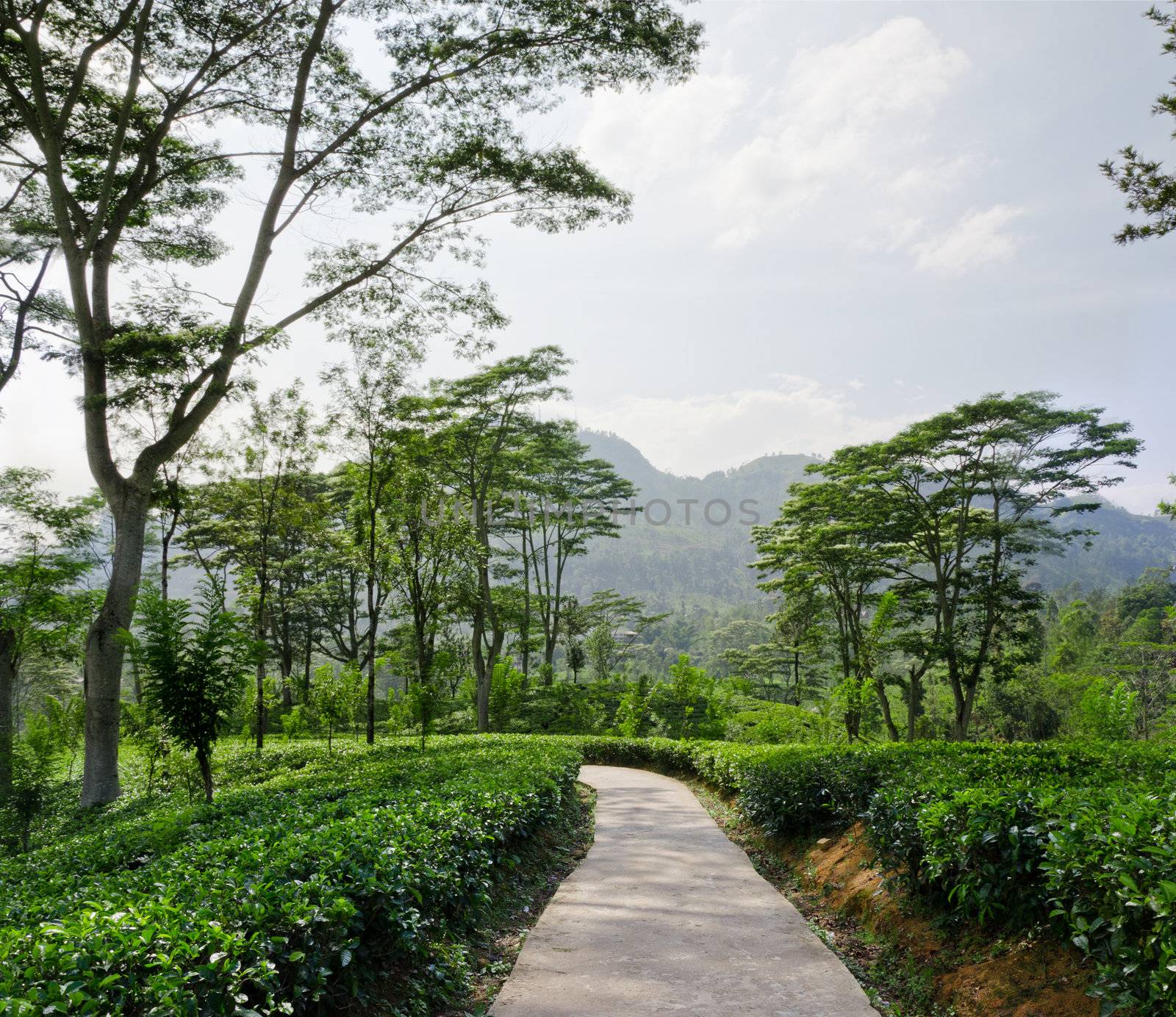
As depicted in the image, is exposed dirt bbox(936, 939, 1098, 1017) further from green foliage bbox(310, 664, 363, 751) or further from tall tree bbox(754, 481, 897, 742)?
tall tree bbox(754, 481, 897, 742)

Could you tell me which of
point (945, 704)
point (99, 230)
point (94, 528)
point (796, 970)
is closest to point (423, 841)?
point (796, 970)

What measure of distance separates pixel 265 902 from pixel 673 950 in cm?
267

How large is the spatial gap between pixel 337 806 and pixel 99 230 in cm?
1006

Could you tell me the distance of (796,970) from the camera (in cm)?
409

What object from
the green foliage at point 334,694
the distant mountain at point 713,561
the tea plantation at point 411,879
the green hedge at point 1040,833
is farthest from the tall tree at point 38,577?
the distant mountain at point 713,561

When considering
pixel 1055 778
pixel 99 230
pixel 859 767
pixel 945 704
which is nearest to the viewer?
pixel 1055 778

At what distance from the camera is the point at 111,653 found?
10031mm

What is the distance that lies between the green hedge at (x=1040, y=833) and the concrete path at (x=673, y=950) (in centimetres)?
81

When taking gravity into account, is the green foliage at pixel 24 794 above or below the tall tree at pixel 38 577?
below

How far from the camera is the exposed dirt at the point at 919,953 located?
326 cm

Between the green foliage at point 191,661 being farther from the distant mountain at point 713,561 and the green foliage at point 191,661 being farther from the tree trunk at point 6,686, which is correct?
the distant mountain at point 713,561

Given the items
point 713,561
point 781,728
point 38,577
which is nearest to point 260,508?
point 38,577

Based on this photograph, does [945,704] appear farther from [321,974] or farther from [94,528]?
[321,974]

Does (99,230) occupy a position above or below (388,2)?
below
